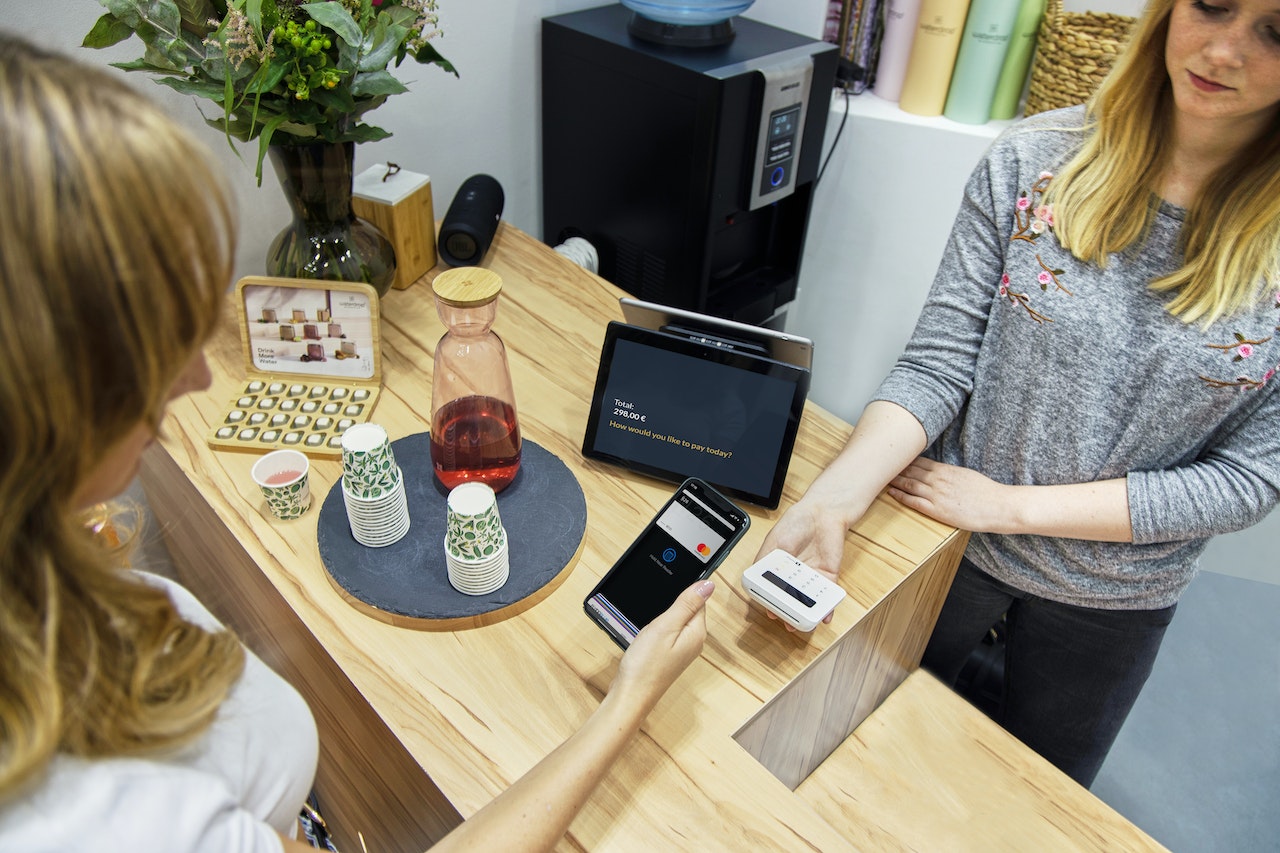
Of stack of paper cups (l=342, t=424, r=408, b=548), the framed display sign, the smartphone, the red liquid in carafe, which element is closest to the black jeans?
the smartphone

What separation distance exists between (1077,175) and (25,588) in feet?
3.85

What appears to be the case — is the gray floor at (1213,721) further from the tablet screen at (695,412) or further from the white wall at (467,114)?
the tablet screen at (695,412)

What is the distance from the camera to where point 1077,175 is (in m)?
1.11

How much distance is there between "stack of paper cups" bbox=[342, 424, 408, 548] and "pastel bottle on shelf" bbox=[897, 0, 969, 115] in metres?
1.48

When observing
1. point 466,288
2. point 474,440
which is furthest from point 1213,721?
point 466,288

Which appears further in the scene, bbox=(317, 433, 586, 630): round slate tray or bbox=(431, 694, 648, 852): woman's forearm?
bbox=(317, 433, 586, 630): round slate tray

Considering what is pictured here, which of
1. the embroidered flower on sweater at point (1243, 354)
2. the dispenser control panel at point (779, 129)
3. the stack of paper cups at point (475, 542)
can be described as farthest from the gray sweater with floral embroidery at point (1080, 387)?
the stack of paper cups at point (475, 542)

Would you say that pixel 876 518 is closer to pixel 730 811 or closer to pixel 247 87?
pixel 730 811

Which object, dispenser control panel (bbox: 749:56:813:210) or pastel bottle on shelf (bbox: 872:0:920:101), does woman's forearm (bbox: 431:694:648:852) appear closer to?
dispenser control panel (bbox: 749:56:813:210)

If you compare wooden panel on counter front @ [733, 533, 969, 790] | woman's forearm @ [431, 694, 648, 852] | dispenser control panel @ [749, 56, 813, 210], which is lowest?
wooden panel on counter front @ [733, 533, 969, 790]

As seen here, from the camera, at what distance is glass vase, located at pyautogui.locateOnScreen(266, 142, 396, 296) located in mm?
1217

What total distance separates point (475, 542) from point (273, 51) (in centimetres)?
65

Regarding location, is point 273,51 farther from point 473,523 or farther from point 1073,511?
point 1073,511

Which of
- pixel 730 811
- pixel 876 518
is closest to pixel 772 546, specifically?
pixel 876 518
